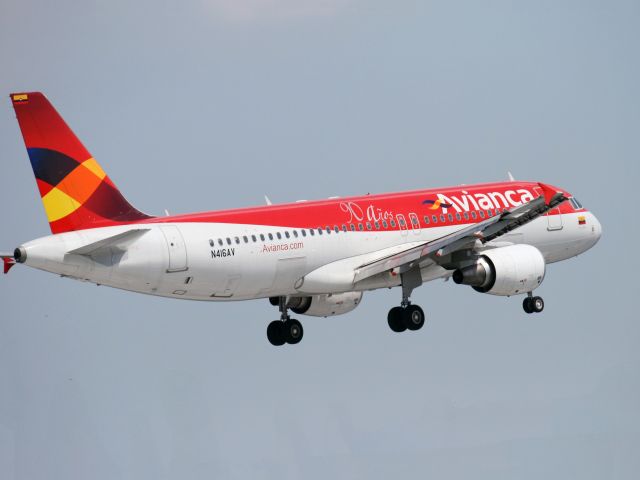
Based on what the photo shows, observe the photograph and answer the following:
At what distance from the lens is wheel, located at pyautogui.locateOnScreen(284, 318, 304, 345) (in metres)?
74.1

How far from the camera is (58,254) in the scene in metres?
62.4

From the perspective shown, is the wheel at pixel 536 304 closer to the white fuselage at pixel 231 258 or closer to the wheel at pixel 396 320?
the white fuselage at pixel 231 258

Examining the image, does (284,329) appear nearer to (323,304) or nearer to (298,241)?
(323,304)

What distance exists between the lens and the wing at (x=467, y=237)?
67.9 meters

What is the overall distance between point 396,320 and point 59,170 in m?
16.1

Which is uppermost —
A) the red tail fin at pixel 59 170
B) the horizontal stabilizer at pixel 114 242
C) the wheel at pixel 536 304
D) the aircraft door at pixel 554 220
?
the red tail fin at pixel 59 170

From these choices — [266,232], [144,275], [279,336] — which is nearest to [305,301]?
[279,336]

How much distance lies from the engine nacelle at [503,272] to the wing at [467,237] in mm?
872

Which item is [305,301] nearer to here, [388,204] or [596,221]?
[388,204]

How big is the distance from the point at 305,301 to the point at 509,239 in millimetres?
9244

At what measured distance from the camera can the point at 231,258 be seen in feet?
220

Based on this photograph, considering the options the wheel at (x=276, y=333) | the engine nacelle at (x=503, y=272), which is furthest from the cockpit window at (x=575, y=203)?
the wheel at (x=276, y=333)

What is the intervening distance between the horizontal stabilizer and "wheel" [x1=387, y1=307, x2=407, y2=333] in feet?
41.6

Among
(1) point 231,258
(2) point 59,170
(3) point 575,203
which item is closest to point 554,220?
(3) point 575,203
